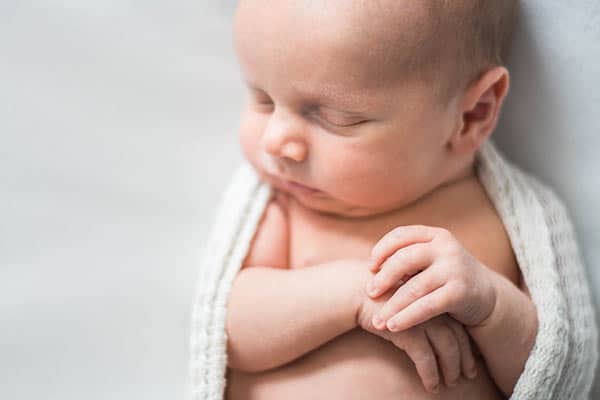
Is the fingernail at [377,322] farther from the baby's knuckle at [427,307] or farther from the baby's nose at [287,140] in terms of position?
the baby's nose at [287,140]

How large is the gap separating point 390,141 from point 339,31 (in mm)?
178

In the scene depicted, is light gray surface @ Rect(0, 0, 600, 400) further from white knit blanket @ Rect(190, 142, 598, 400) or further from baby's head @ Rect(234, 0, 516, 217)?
baby's head @ Rect(234, 0, 516, 217)

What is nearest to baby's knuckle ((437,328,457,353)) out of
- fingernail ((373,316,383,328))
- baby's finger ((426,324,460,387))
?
baby's finger ((426,324,460,387))

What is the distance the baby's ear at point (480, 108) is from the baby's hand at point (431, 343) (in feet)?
0.92

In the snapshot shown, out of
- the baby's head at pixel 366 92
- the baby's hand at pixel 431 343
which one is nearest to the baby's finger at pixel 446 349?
the baby's hand at pixel 431 343

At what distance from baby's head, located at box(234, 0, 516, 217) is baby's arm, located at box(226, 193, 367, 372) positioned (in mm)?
120

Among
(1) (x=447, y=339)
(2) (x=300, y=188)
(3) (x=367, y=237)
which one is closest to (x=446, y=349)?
(1) (x=447, y=339)

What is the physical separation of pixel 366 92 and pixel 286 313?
0.34 metres

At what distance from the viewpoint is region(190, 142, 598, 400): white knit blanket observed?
1.13 meters

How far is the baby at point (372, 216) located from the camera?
1.04 metres

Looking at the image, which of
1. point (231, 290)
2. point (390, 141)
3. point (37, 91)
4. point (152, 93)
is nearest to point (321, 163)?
point (390, 141)

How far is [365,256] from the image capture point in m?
1.19

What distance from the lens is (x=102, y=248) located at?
129cm

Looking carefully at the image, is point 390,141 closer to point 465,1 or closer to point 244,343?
point 465,1
